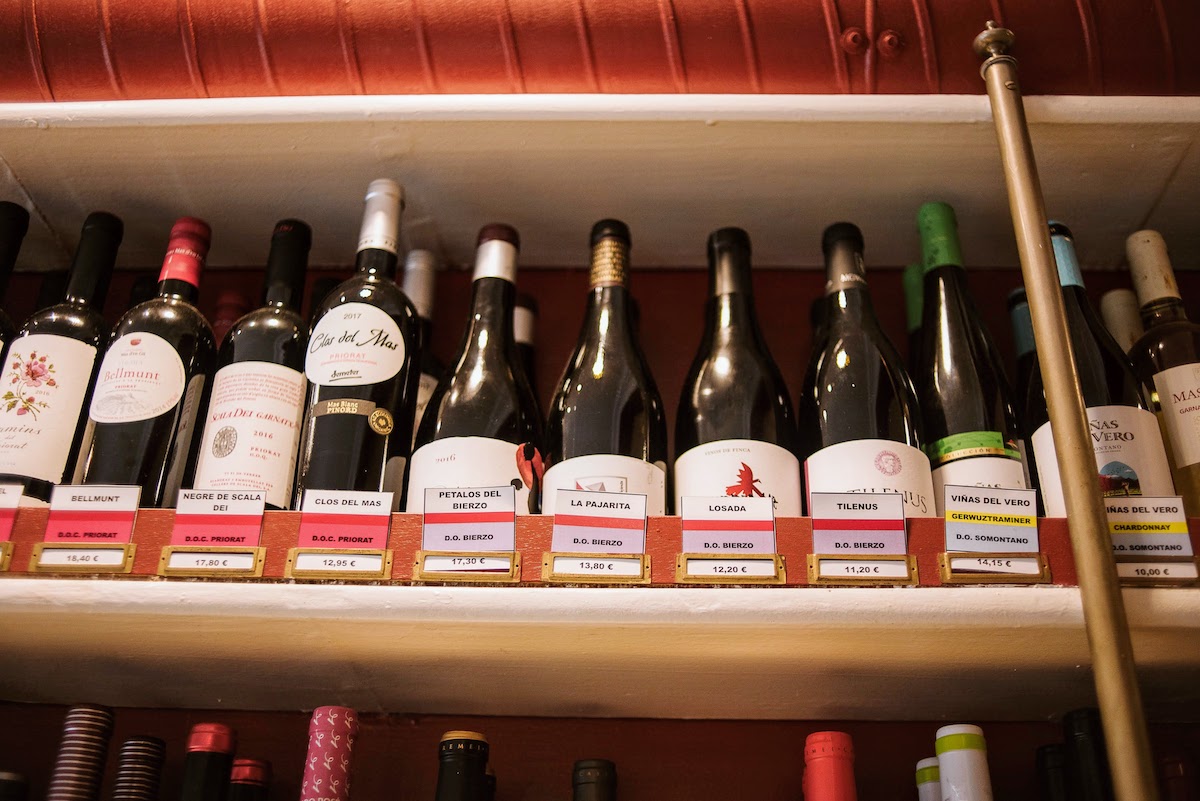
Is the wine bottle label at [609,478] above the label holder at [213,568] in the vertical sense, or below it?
above

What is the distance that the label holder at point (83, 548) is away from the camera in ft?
2.37

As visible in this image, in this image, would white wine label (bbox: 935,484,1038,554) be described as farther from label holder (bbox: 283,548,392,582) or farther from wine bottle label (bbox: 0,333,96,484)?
wine bottle label (bbox: 0,333,96,484)

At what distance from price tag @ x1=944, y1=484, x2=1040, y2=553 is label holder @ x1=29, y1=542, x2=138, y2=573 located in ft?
1.90

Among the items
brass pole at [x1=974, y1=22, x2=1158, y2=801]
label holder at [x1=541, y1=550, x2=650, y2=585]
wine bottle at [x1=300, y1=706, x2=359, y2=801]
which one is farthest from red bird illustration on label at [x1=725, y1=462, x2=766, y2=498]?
wine bottle at [x1=300, y1=706, x2=359, y2=801]

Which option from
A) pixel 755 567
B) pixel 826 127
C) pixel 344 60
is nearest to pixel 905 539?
pixel 755 567

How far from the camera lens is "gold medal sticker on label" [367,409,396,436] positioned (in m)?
0.85

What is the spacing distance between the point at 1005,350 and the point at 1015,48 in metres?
0.32

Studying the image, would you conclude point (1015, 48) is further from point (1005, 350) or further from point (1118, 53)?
point (1005, 350)

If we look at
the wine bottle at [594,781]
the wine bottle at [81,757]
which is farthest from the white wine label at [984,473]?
the wine bottle at [81,757]

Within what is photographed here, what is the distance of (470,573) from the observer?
2.32 ft

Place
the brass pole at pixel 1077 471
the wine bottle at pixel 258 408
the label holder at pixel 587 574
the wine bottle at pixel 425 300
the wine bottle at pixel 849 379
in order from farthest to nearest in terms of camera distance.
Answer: the wine bottle at pixel 425 300 < the wine bottle at pixel 849 379 < the wine bottle at pixel 258 408 < the label holder at pixel 587 574 < the brass pole at pixel 1077 471

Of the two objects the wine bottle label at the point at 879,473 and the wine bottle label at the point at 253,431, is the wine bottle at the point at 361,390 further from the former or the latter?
the wine bottle label at the point at 879,473

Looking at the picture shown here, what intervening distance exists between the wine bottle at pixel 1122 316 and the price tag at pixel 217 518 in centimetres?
82

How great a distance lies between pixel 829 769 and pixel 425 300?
612 mm
